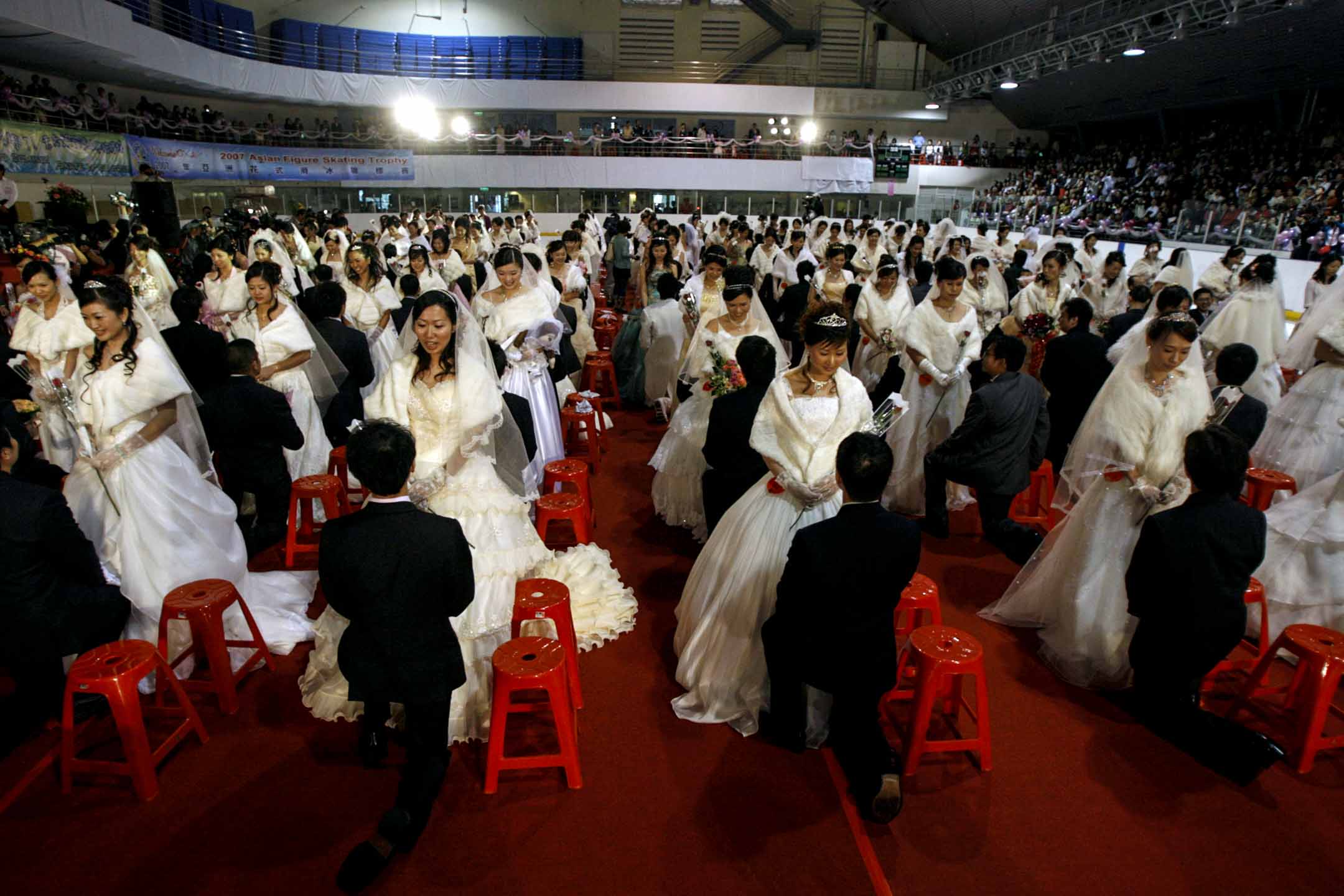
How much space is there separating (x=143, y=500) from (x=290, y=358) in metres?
1.68

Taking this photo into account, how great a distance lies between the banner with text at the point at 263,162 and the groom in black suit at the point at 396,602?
59.6 feet

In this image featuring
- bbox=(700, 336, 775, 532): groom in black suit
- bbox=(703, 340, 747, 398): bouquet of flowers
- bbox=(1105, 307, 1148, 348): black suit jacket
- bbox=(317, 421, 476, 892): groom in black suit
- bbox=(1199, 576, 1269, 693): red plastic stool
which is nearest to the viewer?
bbox=(317, 421, 476, 892): groom in black suit

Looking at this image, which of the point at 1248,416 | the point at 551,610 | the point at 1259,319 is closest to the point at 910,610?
the point at 551,610

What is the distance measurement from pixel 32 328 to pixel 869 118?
27078 millimetres

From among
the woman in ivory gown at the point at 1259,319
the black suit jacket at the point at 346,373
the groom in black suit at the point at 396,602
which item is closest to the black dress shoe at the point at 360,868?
the groom in black suit at the point at 396,602

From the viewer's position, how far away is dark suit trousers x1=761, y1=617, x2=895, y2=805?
→ 269 cm

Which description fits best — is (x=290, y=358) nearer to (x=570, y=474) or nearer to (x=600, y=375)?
(x=570, y=474)

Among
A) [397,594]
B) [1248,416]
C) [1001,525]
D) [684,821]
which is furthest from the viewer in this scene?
[1001,525]

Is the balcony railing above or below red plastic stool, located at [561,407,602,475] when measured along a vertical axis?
above

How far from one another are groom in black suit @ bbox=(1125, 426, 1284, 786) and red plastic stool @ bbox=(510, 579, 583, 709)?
2.45 m

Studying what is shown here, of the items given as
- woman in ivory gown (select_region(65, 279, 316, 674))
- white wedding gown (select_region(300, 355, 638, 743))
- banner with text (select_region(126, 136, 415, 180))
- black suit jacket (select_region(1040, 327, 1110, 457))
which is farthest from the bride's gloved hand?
banner with text (select_region(126, 136, 415, 180))

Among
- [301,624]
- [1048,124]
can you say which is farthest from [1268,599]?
[1048,124]

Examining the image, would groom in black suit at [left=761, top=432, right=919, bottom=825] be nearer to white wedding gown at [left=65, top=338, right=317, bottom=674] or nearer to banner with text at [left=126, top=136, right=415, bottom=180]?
white wedding gown at [left=65, top=338, right=317, bottom=674]

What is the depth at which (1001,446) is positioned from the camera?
459 cm
